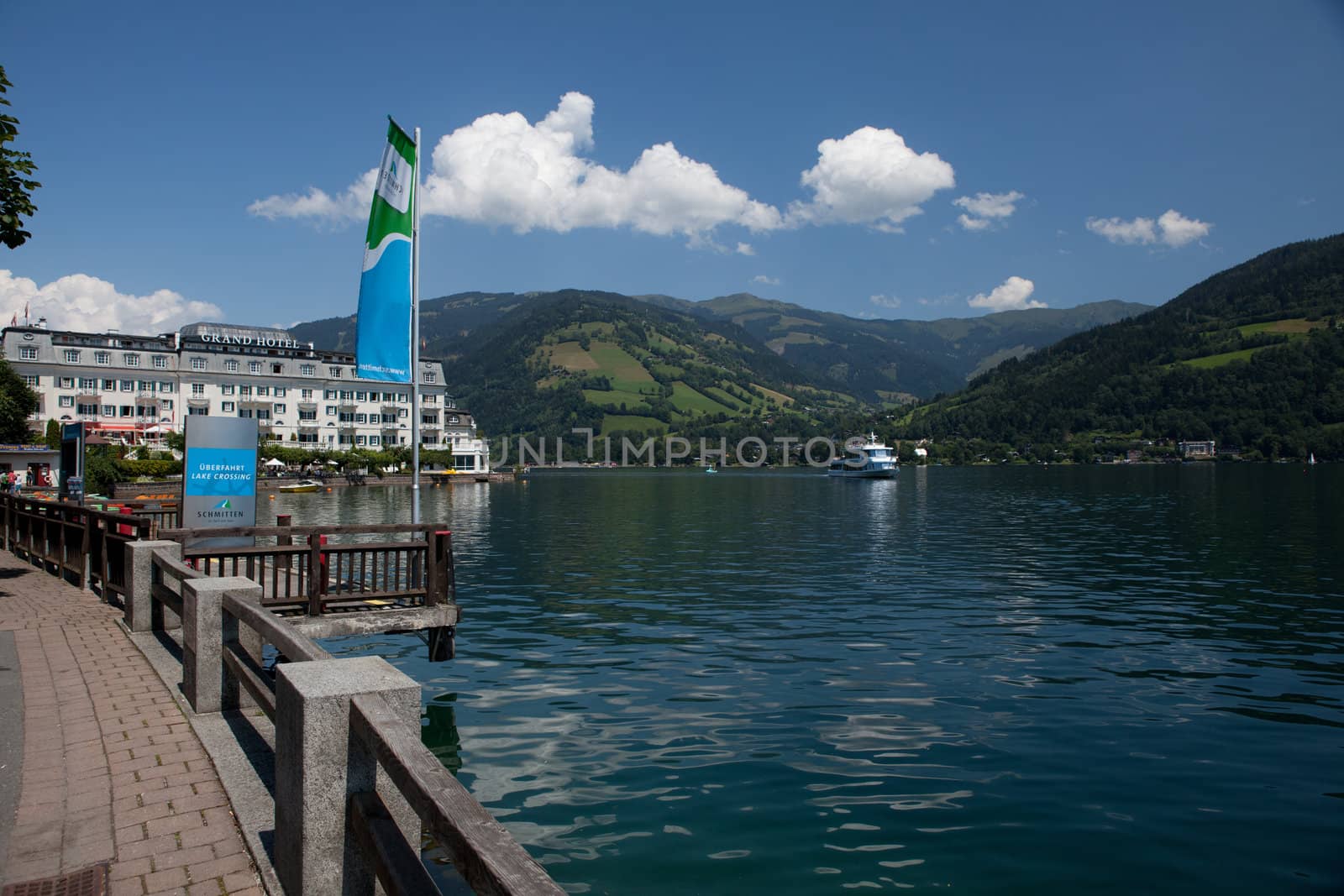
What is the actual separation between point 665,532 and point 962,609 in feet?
88.2

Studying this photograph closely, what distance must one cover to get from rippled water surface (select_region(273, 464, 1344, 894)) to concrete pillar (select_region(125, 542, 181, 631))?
428 centimetres

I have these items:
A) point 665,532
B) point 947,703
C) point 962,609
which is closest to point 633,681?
point 947,703

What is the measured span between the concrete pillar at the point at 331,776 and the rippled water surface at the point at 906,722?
407 centimetres

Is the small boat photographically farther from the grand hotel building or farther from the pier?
the pier

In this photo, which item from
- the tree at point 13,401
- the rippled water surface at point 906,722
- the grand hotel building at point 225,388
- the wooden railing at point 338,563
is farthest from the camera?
the grand hotel building at point 225,388

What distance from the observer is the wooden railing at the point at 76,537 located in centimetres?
1656

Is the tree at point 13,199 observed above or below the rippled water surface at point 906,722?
above

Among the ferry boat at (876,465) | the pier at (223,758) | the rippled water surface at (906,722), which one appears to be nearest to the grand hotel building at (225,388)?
the ferry boat at (876,465)

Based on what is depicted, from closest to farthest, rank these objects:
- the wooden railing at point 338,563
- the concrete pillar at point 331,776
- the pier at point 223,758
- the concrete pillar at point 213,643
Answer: the pier at point 223,758
the concrete pillar at point 331,776
the concrete pillar at point 213,643
the wooden railing at point 338,563

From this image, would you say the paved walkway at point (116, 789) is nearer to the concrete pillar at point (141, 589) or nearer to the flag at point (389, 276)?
the concrete pillar at point (141, 589)

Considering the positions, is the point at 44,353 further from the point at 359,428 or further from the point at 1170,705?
the point at 1170,705

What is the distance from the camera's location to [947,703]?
48.2 feet

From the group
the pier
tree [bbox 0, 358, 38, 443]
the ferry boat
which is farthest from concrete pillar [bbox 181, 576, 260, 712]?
the ferry boat

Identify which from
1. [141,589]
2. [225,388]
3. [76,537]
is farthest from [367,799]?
[225,388]
